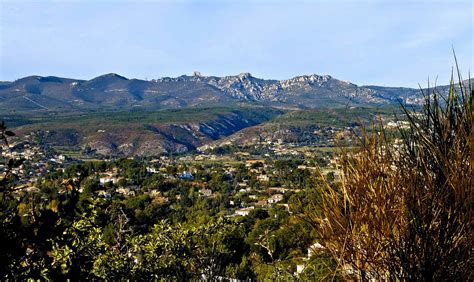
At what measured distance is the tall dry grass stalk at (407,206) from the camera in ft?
7.82

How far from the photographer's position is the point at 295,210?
2902mm

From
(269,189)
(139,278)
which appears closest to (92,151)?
(269,189)

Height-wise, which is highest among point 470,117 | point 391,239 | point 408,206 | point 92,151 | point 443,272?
point 470,117

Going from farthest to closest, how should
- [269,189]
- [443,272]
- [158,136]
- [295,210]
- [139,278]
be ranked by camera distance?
1. [158,136]
2. [269,189]
3. [139,278]
4. [295,210]
5. [443,272]

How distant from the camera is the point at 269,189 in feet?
160

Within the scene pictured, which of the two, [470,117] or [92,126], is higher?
[470,117]

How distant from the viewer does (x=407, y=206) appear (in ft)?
8.08

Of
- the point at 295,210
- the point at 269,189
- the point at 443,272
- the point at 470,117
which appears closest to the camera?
the point at 443,272

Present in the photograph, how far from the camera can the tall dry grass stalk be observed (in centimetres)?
238

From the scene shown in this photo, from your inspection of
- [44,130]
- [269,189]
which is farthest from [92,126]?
[269,189]

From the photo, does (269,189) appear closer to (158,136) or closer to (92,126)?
(158,136)

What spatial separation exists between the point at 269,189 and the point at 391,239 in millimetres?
46687

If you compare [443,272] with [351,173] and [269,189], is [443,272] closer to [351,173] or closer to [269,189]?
[351,173]

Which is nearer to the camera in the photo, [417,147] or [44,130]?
[417,147]
